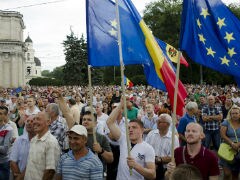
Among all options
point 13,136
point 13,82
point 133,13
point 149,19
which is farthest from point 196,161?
Result: point 13,82

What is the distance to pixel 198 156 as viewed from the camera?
179 inches

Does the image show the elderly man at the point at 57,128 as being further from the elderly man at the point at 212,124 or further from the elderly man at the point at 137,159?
the elderly man at the point at 212,124

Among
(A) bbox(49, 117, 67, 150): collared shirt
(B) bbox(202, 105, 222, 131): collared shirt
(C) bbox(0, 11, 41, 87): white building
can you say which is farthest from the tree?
(A) bbox(49, 117, 67, 150): collared shirt

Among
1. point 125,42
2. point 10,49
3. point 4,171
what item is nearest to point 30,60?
point 10,49

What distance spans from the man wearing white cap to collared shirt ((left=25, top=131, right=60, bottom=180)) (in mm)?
501

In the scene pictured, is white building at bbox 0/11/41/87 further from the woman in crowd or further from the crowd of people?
the woman in crowd

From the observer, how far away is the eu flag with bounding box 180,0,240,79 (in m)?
5.12

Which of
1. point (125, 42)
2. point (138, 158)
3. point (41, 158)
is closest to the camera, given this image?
point (138, 158)

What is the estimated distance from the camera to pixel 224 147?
704 cm

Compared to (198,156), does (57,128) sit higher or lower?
higher

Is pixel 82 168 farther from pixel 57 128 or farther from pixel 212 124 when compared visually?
pixel 212 124

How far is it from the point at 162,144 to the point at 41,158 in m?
1.90

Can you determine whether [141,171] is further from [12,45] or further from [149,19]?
[12,45]

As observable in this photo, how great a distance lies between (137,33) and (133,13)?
0.30m
